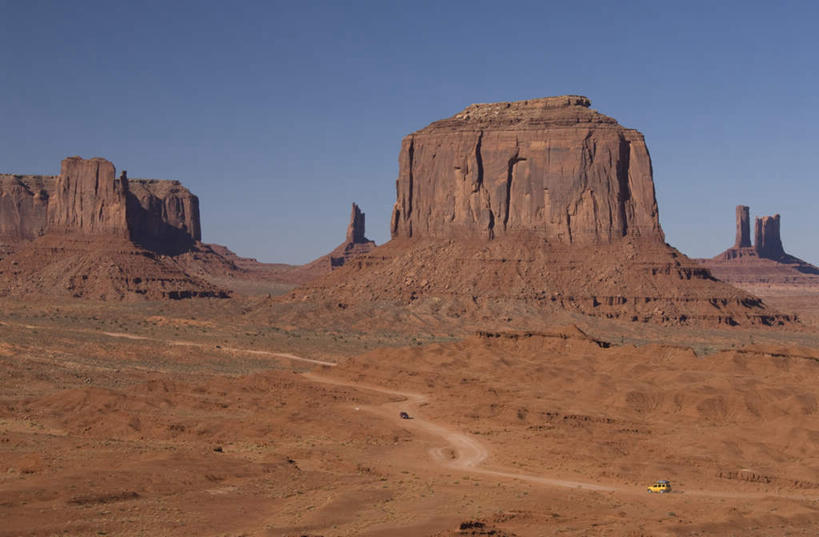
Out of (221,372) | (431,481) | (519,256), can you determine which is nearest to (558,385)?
(221,372)

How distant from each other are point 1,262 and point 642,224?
305ft

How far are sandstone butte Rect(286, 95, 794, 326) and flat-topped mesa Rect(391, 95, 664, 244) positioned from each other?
0.41 ft

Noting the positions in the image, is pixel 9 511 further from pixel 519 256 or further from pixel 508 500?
pixel 519 256

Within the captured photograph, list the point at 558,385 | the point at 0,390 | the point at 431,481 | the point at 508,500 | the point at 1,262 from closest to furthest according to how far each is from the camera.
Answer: the point at 508,500, the point at 431,481, the point at 0,390, the point at 558,385, the point at 1,262

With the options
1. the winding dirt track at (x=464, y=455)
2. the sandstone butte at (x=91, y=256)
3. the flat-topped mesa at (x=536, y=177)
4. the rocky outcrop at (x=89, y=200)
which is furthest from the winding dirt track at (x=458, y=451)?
the rocky outcrop at (x=89, y=200)

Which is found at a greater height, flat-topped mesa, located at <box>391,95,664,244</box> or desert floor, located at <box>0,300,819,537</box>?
flat-topped mesa, located at <box>391,95,664,244</box>

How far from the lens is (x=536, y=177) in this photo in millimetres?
129250

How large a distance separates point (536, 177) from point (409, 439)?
78685mm

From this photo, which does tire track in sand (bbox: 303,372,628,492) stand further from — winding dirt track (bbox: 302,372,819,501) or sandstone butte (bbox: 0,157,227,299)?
sandstone butte (bbox: 0,157,227,299)

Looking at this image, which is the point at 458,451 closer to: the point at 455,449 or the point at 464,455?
the point at 455,449

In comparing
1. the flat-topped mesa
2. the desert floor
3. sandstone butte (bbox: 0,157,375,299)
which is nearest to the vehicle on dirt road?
the desert floor

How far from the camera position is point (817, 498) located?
41.8m

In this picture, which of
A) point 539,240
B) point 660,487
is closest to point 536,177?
point 539,240

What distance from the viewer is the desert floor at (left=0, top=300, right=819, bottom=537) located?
35.6 metres
